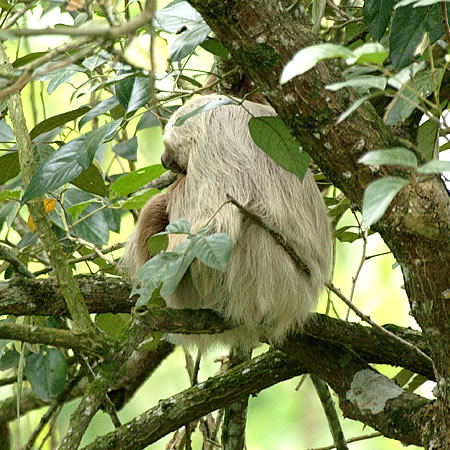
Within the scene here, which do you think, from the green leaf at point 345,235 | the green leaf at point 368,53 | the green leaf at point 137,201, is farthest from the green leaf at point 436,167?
the green leaf at point 345,235

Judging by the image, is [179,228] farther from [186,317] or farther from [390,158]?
[390,158]

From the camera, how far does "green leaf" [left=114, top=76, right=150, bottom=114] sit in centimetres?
197

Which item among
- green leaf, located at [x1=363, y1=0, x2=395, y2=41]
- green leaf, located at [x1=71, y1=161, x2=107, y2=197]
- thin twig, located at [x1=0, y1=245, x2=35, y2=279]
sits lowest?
thin twig, located at [x1=0, y1=245, x2=35, y2=279]

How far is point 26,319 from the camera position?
278 cm

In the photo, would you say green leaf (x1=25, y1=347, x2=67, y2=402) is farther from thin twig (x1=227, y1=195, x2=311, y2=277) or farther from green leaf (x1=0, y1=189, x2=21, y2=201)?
thin twig (x1=227, y1=195, x2=311, y2=277)

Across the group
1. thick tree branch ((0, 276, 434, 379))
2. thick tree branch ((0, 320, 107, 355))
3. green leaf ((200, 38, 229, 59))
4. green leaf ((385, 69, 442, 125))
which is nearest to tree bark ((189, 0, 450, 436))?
green leaf ((385, 69, 442, 125))

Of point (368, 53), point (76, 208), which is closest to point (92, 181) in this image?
point (76, 208)

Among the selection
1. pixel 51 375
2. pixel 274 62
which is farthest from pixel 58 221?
pixel 274 62

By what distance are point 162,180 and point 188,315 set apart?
45.0 inches

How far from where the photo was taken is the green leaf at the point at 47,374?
291 cm

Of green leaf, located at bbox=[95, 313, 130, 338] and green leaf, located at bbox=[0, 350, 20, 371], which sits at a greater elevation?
green leaf, located at bbox=[0, 350, 20, 371]

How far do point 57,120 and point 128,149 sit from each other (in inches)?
25.9

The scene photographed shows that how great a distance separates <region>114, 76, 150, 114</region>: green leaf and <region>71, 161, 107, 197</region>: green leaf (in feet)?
2.25

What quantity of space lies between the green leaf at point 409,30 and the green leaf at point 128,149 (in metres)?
1.52
